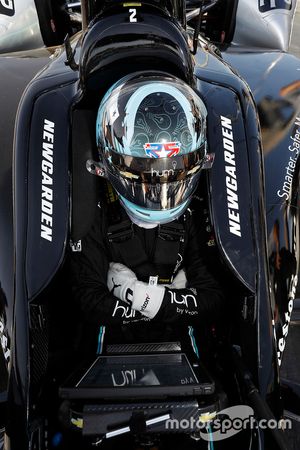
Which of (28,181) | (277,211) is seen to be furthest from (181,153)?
(277,211)

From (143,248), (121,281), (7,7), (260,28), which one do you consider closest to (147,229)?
(143,248)

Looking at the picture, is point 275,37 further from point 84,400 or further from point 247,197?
point 84,400

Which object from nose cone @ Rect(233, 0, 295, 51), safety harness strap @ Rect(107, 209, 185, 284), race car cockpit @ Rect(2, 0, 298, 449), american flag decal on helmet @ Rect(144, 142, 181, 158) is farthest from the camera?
nose cone @ Rect(233, 0, 295, 51)

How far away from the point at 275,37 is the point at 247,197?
298cm

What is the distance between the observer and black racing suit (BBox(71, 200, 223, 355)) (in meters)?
2.79

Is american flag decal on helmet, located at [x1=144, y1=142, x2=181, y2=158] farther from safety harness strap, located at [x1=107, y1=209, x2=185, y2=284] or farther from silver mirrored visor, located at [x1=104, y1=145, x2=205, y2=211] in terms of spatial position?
safety harness strap, located at [x1=107, y1=209, x2=185, y2=284]

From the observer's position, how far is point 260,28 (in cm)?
550

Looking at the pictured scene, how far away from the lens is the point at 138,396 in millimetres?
2459

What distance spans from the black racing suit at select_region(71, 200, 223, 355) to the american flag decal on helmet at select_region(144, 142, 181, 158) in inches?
16.3

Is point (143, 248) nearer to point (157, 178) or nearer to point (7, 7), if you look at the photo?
point (157, 178)

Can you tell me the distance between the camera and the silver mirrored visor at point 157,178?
2592 mm

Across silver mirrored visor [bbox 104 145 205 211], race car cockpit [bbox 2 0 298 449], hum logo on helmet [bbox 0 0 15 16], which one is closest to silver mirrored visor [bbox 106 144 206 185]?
silver mirrored visor [bbox 104 145 205 211]

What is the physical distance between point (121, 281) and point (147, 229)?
232mm

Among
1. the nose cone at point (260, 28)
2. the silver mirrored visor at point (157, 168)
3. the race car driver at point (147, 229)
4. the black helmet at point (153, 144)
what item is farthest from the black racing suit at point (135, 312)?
the nose cone at point (260, 28)
